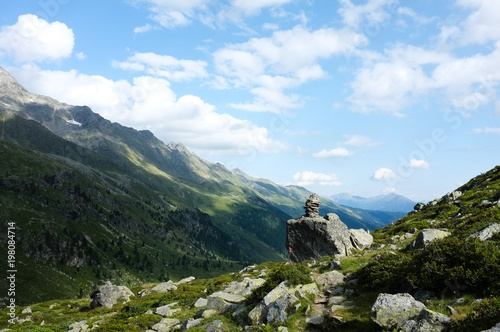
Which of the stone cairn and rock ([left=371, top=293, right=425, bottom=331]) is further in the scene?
the stone cairn

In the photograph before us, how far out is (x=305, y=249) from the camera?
145 feet

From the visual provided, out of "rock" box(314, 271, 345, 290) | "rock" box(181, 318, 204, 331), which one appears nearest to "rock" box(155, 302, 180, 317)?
"rock" box(181, 318, 204, 331)

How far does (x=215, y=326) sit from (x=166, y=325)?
6917 mm

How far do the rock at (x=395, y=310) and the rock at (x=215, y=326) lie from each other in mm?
9435

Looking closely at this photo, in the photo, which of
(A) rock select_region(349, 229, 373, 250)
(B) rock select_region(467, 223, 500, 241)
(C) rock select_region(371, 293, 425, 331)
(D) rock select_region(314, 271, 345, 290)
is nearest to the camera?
(C) rock select_region(371, 293, 425, 331)

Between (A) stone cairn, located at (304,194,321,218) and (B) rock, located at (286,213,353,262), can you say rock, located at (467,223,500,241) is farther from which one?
(A) stone cairn, located at (304,194,321,218)

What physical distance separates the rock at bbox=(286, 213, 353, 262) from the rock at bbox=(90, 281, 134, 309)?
1139 inches

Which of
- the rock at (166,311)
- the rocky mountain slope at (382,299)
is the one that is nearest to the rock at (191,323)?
the rocky mountain slope at (382,299)

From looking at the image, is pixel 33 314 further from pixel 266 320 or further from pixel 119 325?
pixel 266 320

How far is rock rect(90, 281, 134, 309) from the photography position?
45688mm

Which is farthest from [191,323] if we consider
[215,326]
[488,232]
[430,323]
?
[488,232]

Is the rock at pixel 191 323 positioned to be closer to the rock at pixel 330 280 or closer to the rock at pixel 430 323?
the rock at pixel 330 280

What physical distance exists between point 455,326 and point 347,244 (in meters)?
32.1

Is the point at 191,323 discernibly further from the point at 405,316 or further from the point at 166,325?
the point at 405,316
